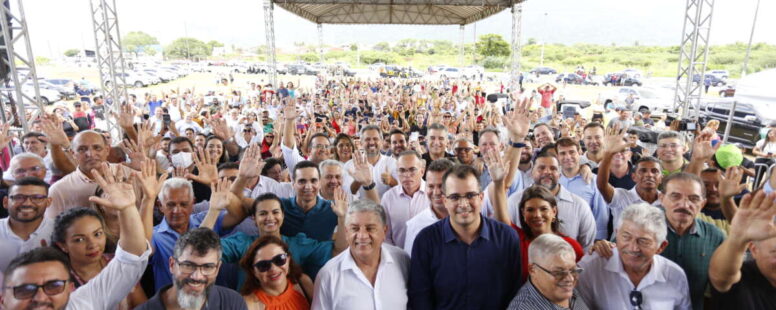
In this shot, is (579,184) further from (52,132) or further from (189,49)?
(189,49)

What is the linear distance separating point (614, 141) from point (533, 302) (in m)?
2.08

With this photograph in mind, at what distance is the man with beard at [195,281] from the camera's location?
196cm

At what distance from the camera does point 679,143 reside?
3.94 metres

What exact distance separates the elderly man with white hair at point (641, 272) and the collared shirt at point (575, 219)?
2.24ft

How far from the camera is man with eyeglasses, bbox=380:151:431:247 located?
3.34 meters

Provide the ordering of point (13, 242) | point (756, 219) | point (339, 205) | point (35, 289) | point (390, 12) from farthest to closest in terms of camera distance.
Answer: point (390, 12) < point (339, 205) < point (13, 242) < point (756, 219) < point (35, 289)

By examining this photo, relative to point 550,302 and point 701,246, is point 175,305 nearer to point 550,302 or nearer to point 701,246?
point 550,302

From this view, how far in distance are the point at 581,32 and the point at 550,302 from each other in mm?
218635

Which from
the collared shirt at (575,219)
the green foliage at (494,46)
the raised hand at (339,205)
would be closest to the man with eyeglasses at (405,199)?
the raised hand at (339,205)

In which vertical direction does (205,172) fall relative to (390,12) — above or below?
below

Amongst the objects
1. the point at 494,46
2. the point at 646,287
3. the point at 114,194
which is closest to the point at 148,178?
the point at 114,194

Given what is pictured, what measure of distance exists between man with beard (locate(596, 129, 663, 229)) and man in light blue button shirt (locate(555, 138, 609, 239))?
8cm

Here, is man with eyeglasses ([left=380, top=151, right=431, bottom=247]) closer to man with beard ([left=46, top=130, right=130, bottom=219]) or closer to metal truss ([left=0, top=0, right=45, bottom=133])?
man with beard ([left=46, top=130, right=130, bottom=219])

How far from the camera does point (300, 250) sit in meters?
2.68
